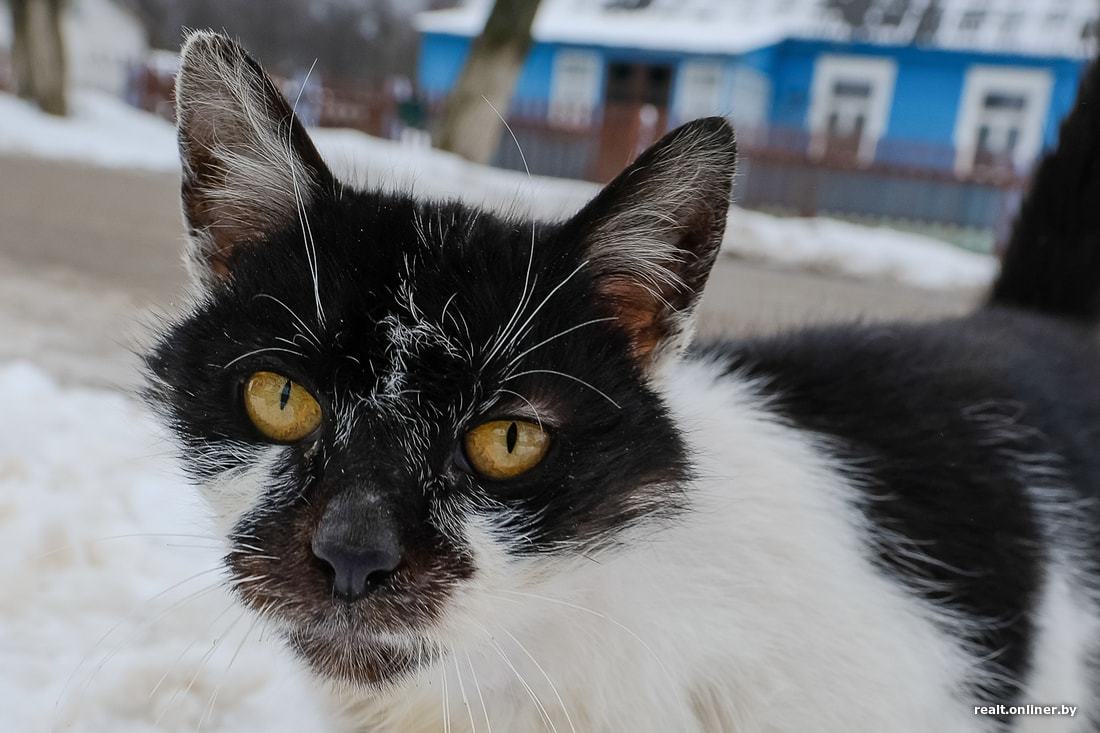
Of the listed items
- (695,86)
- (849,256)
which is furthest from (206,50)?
(695,86)

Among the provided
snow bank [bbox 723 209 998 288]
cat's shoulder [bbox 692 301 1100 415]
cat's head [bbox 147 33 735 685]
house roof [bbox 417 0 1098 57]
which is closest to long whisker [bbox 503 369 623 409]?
cat's head [bbox 147 33 735 685]

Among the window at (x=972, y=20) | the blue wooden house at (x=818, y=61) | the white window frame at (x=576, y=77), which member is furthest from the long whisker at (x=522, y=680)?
the window at (x=972, y=20)

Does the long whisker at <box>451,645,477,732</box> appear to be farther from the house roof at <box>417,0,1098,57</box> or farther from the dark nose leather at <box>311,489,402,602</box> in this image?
the house roof at <box>417,0,1098,57</box>

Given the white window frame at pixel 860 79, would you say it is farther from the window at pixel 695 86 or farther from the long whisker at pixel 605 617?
the long whisker at pixel 605 617

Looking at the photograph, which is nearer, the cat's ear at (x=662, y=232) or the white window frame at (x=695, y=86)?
the cat's ear at (x=662, y=232)

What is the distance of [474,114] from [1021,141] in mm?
10099

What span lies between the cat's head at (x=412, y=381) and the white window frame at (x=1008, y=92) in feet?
48.5

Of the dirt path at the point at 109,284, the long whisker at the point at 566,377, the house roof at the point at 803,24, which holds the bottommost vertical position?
the dirt path at the point at 109,284

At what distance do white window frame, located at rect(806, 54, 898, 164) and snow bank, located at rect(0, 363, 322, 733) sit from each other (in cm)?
1413

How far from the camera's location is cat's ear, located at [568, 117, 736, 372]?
105 centimetres

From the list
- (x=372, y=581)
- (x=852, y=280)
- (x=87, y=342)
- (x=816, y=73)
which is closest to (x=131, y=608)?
(x=372, y=581)

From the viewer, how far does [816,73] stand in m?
15.0

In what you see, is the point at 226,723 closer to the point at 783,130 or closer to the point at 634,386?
the point at 634,386

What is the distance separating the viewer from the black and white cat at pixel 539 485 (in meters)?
0.99
